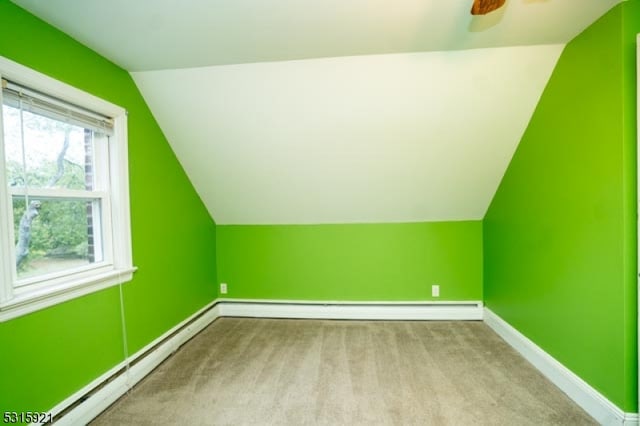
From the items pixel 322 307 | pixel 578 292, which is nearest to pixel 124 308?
pixel 322 307

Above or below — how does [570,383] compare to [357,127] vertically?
below

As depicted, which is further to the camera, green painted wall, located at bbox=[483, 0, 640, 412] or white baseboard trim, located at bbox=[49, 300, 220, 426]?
white baseboard trim, located at bbox=[49, 300, 220, 426]

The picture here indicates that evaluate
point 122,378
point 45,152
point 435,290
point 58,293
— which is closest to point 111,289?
point 58,293

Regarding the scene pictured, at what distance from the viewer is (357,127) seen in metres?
2.20

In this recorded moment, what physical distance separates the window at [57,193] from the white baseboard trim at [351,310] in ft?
4.90

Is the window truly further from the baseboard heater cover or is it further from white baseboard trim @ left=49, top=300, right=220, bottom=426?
the baseboard heater cover

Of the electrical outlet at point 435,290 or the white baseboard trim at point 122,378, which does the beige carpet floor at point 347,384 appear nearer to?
the white baseboard trim at point 122,378

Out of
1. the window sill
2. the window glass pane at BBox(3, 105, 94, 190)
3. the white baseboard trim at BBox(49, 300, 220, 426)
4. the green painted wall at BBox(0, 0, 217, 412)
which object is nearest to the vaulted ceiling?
the green painted wall at BBox(0, 0, 217, 412)

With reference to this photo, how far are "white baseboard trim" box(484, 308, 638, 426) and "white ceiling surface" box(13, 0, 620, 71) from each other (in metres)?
2.10

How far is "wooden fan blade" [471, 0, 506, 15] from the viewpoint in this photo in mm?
1244

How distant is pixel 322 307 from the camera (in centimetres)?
310

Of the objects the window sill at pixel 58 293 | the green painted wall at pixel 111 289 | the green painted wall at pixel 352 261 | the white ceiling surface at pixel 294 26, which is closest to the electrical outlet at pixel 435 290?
the green painted wall at pixel 352 261

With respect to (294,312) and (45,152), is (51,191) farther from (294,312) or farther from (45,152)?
(294,312)

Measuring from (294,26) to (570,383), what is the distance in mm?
2724
